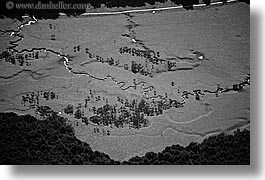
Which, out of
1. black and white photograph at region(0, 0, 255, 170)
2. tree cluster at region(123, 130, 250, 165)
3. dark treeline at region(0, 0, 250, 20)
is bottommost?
tree cluster at region(123, 130, 250, 165)

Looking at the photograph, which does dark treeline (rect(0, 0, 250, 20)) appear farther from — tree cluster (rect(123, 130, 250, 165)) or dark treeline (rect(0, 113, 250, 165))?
tree cluster (rect(123, 130, 250, 165))

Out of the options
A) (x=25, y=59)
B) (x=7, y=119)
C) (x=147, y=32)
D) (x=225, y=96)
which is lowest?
(x=7, y=119)

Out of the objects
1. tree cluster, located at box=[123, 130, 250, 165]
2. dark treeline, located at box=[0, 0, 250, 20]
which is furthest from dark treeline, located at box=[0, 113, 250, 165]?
dark treeline, located at box=[0, 0, 250, 20]

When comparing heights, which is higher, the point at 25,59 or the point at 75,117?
the point at 25,59

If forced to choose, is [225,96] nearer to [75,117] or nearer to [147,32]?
[147,32]

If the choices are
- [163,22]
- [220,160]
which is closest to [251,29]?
[163,22]

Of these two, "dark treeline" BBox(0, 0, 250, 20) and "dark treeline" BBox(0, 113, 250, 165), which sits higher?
"dark treeline" BBox(0, 0, 250, 20)

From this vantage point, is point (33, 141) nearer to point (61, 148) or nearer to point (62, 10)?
point (61, 148)

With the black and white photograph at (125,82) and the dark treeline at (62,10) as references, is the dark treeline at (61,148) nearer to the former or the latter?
the black and white photograph at (125,82)

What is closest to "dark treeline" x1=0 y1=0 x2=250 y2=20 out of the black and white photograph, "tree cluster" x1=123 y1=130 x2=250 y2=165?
the black and white photograph
